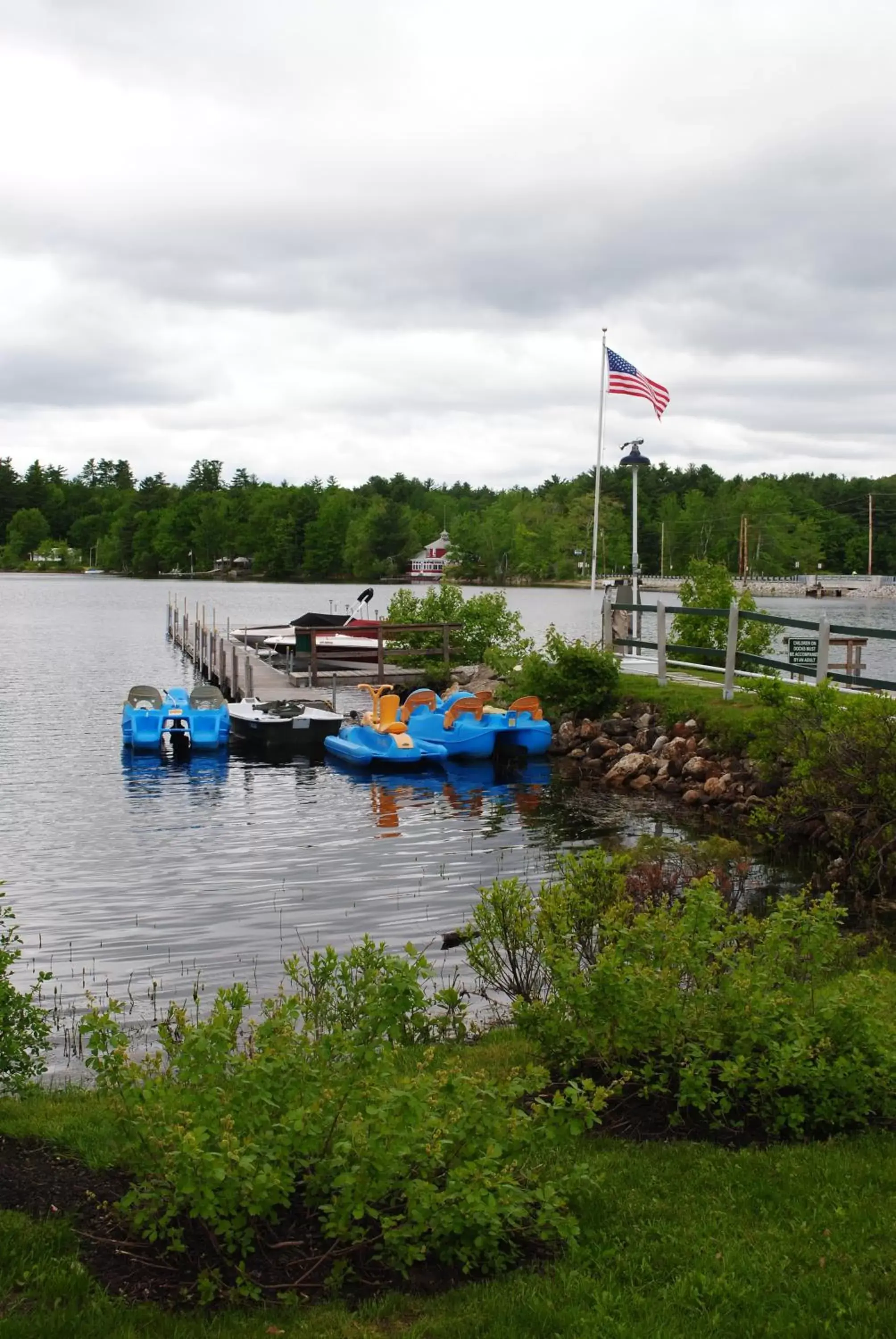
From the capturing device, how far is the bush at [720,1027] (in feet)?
18.4

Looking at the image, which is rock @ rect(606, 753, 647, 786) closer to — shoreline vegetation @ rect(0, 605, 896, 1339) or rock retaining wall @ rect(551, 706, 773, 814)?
rock retaining wall @ rect(551, 706, 773, 814)

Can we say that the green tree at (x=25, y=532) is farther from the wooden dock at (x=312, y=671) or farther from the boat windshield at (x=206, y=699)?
the boat windshield at (x=206, y=699)

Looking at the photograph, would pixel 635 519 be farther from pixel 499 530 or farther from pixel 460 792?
pixel 499 530

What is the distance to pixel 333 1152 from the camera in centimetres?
441

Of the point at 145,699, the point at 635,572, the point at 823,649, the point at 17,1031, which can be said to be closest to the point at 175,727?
the point at 145,699

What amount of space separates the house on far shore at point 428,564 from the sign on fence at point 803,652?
13386 cm

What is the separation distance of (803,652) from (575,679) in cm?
553

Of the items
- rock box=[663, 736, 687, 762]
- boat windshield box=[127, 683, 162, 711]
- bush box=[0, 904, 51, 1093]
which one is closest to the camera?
bush box=[0, 904, 51, 1093]

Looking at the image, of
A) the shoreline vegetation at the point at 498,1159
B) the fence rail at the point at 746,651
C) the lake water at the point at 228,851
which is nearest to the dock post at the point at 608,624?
the fence rail at the point at 746,651

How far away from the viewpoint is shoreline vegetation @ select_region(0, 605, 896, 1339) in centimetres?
414

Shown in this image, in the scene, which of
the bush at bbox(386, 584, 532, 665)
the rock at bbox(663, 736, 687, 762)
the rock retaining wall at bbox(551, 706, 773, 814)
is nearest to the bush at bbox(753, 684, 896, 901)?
the rock retaining wall at bbox(551, 706, 773, 814)

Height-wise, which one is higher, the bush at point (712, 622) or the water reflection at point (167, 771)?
the bush at point (712, 622)

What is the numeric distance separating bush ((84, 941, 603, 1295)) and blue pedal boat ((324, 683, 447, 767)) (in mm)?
18778

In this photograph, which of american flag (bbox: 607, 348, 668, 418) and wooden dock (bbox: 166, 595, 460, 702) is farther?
wooden dock (bbox: 166, 595, 460, 702)
